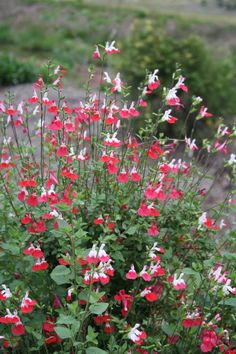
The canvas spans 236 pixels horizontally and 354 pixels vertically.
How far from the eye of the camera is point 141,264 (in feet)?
8.18

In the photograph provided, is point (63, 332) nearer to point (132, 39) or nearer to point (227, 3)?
point (132, 39)

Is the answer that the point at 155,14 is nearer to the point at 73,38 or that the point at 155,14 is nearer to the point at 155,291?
the point at 73,38

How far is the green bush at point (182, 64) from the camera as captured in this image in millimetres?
6891

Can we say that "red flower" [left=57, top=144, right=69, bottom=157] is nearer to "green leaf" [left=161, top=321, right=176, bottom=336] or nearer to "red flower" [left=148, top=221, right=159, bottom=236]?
"red flower" [left=148, top=221, right=159, bottom=236]

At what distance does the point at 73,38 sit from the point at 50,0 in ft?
6.40

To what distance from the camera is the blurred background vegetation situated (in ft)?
23.1

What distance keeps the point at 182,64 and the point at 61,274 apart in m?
5.08

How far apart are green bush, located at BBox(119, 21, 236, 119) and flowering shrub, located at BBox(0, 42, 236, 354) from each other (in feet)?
13.8

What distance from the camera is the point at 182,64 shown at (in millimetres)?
6902

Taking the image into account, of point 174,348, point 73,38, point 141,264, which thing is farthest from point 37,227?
point 73,38

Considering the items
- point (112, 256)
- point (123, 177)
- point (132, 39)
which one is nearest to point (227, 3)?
point (132, 39)

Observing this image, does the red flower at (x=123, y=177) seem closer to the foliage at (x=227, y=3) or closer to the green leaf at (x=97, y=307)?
the green leaf at (x=97, y=307)

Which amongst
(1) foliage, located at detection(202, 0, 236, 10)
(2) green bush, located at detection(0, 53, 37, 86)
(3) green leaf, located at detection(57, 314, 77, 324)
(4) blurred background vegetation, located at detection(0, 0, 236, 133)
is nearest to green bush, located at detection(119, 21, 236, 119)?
(4) blurred background vegetation, located at detection(0, 0, 236, 133)

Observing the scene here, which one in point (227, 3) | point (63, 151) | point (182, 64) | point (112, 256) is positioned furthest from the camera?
point (227, 3)
